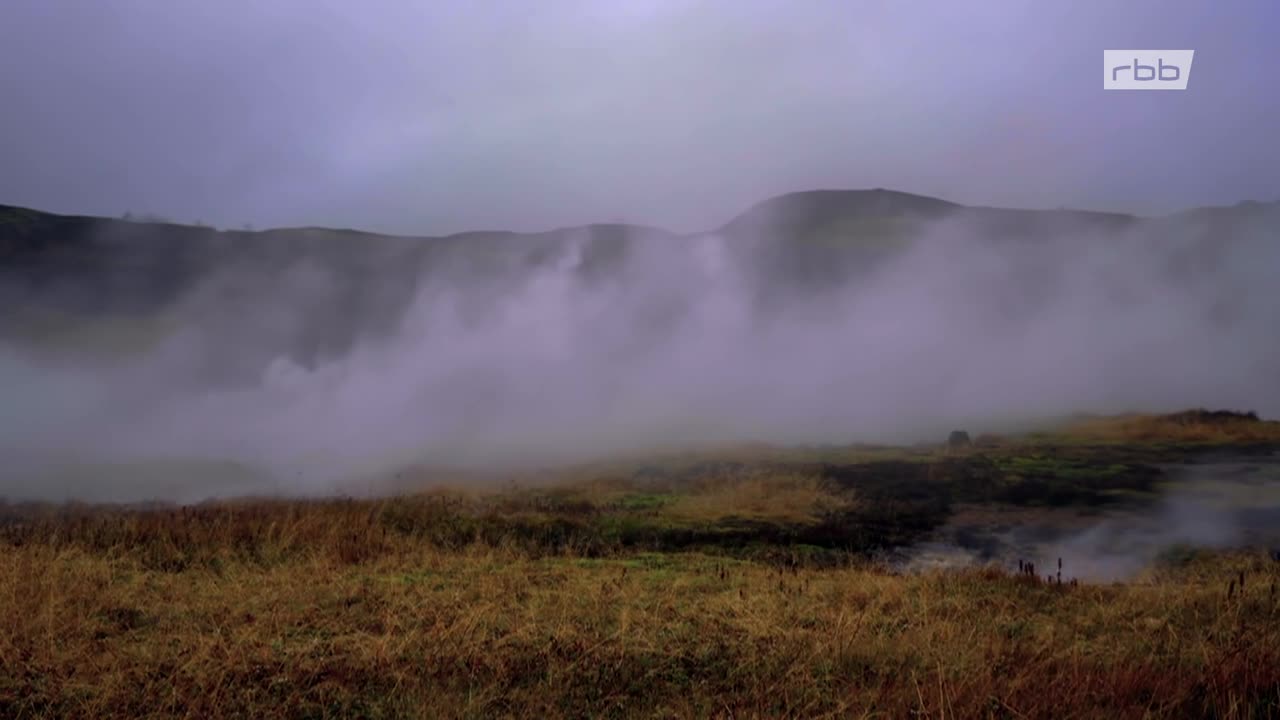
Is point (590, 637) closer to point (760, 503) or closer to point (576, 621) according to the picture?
point (576, 621)

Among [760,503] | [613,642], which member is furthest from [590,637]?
[760,503]

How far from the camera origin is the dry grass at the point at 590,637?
667cm

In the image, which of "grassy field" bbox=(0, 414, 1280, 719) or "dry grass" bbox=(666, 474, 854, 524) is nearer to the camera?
"grassy field" bbox=(0, 414, 1280, 719)

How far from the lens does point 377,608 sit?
9.62 m

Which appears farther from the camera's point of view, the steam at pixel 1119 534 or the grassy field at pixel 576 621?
the steam at pixel 1119 534

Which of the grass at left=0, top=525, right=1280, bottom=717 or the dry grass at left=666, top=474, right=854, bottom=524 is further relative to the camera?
the dry grass at left=666, top=474, right=854, bottom=524

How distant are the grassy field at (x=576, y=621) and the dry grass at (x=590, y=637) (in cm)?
4

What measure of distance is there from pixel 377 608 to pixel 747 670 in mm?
4423

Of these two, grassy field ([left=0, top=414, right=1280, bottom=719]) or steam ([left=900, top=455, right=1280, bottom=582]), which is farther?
steam ([left=900, top=455, right=1280, bottom=582])

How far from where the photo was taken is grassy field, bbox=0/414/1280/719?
6.72m

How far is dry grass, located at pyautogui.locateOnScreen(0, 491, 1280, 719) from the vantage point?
6.67m

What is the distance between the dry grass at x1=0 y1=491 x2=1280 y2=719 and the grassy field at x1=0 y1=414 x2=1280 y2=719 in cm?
4

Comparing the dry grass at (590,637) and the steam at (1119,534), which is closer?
the dry grass at (590,637)

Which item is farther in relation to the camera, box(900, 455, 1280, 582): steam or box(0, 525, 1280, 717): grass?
box(900, 455, 1280, 582): steam
